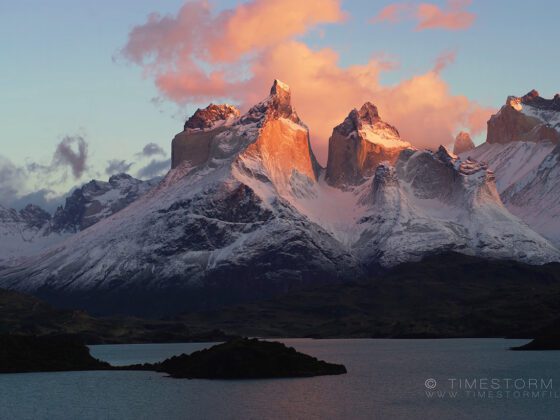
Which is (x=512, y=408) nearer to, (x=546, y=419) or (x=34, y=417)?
(x=546, y=419)

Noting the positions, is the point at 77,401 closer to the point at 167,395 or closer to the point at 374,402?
the point at 167,395

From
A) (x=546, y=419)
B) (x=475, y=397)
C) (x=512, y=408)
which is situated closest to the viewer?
(x=546, y=419)

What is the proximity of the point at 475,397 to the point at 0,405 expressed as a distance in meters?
78.6

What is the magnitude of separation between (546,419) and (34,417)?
76.0 m

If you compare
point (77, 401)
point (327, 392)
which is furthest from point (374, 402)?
point (77, 401)

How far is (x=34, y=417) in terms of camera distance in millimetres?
172875

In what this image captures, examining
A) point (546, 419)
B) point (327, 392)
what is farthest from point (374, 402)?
point (546, 419)

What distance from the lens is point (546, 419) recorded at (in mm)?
164750

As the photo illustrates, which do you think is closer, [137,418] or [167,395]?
[137,418]

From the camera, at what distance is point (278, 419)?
167 metres

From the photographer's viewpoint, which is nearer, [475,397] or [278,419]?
[278,419]

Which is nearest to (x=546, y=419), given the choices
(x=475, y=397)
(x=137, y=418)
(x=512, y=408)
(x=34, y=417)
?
(x=512, y=408)

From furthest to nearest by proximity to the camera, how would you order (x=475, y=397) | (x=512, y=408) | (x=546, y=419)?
(x=475, y=397), (x=512, y=408), (x=546, y=419)

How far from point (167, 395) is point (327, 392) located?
27.7 m
